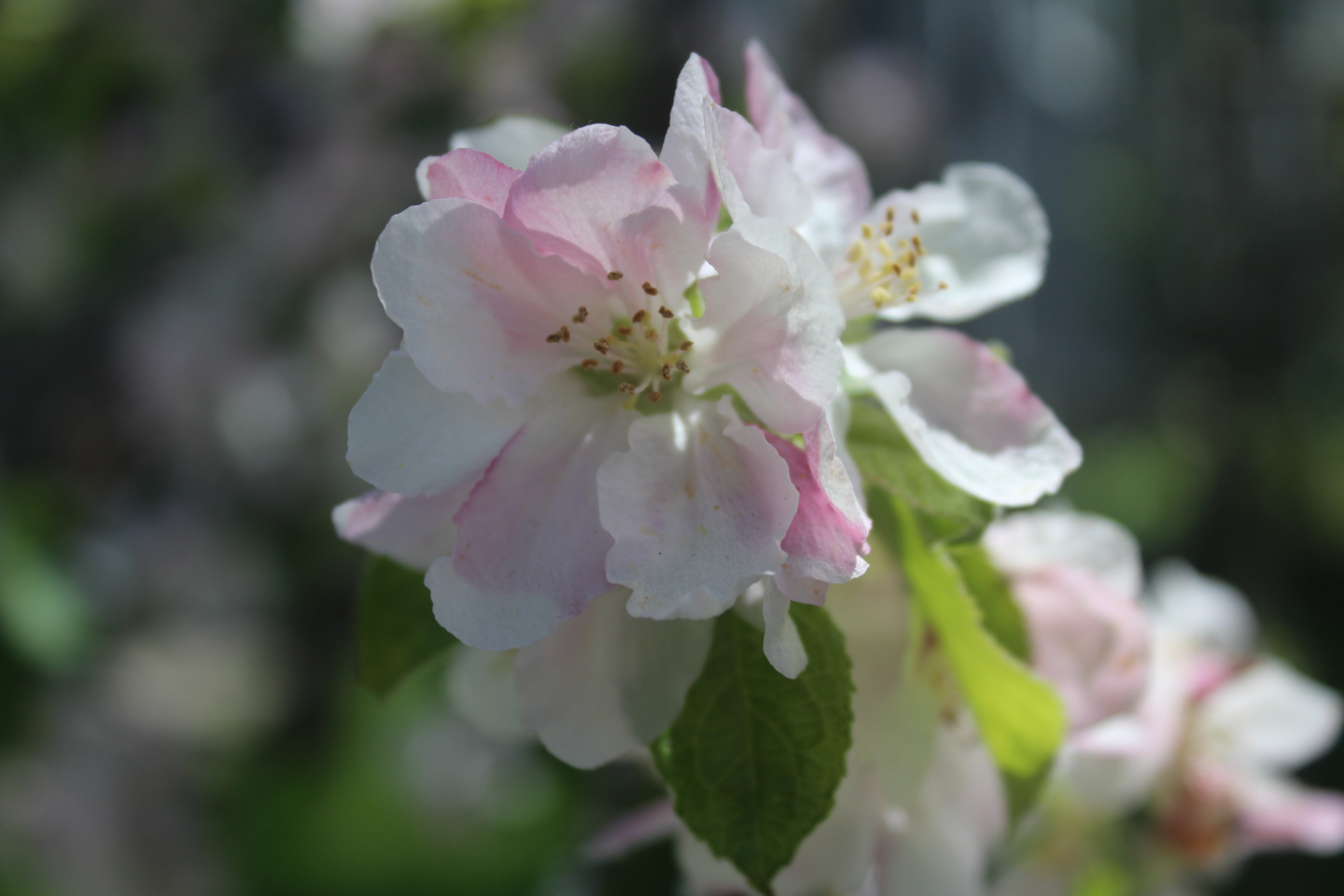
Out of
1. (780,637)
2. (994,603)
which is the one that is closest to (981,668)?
(994,603)

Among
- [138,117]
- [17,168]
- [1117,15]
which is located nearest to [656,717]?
[138,117]

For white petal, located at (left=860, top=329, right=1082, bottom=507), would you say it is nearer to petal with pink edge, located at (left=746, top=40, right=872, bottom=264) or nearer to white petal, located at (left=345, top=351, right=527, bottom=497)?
petal with pink edge, located at (left=746, top=40, right=872, bottom=264)

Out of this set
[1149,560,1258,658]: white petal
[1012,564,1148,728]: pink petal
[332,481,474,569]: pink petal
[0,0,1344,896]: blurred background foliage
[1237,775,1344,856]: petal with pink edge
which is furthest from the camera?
[0,0,1344,896]: blurred background foliage

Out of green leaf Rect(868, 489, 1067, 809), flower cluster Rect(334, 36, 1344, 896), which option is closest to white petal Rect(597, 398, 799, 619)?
flower cluster Rect(334, 36, 1344, 896)

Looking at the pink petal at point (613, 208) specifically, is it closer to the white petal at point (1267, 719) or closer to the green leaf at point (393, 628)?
the green leaf at point (393, 628)

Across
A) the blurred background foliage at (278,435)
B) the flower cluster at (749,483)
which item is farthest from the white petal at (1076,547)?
the blurred background foliage at (278,435)

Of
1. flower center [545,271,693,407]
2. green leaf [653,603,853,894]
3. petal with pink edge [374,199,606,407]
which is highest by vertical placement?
petal with pink edge [374,199,606,407]

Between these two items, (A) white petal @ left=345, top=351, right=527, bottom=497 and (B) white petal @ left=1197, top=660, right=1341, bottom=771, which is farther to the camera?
(B) white petal @ left=1197, top=660, right=1341, bottom=771
